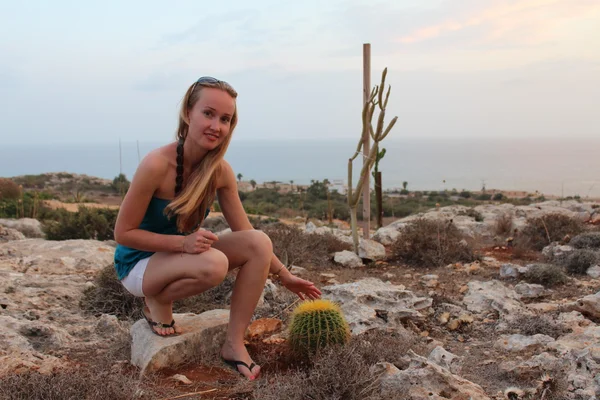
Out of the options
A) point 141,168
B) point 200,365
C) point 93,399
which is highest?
point 141,168

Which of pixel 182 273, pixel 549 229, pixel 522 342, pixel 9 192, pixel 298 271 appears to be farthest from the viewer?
pixel 9 192

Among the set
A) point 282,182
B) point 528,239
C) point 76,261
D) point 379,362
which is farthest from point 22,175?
point 379,362

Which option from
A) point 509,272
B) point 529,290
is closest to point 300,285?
point 529,290

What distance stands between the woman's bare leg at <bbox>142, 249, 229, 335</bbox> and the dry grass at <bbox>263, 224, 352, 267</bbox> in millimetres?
3044

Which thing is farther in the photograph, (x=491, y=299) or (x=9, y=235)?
(x=9, y=235)

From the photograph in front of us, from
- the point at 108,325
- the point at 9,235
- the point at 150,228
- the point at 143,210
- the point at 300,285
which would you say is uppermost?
the point at 143,210

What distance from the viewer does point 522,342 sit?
361 centimetres

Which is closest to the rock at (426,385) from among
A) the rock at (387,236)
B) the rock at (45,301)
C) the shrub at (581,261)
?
the rock at (45,301)

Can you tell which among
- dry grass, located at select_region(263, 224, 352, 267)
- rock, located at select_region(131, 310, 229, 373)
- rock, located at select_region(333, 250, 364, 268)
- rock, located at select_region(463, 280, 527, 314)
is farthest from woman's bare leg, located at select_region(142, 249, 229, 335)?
rock, located at select_region(333, 250, 364, 268)

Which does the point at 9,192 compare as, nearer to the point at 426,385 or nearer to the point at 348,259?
the point at 348,259

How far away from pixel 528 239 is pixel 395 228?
6.82 ft

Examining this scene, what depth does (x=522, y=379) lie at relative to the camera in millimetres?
3000

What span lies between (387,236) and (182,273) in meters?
5.53

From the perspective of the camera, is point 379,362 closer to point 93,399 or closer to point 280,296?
point 93,399
